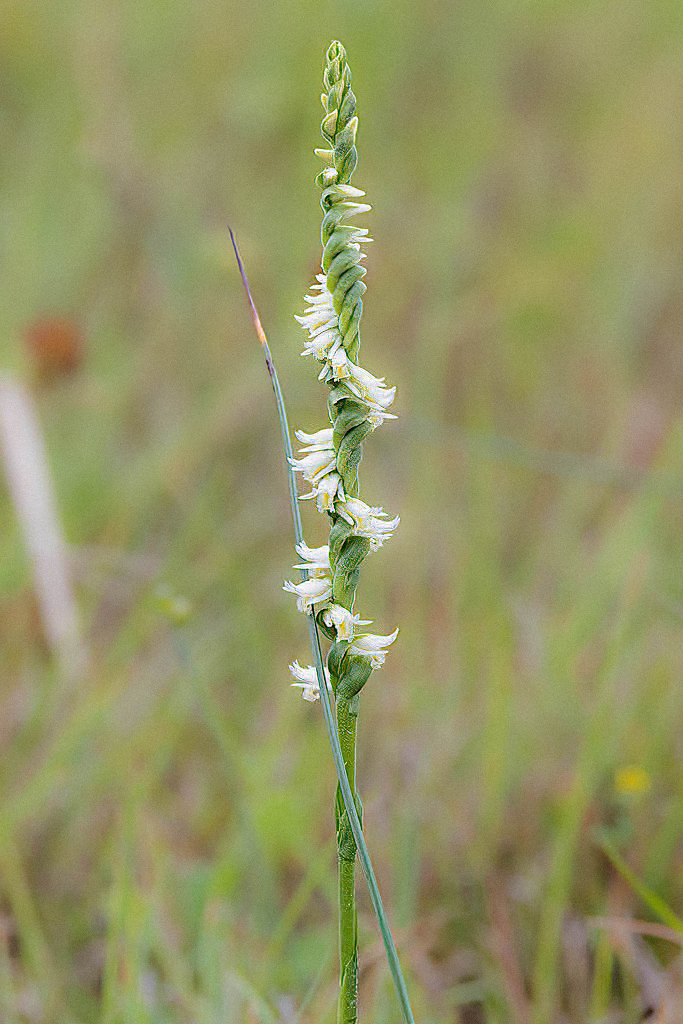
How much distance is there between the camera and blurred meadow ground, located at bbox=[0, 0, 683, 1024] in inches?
75.3

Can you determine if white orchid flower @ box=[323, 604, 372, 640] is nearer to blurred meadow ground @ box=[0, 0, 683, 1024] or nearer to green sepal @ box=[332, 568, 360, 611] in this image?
green sepal @ box=[332, 568, 360, 611]

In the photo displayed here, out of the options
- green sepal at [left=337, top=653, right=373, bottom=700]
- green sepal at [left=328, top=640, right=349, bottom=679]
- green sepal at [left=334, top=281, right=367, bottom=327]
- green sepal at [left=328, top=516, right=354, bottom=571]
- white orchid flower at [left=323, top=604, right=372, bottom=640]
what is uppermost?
green sepal at [left=334, top=281, right=367, bottom=327]

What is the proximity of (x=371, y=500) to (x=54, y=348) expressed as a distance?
4.55 feet

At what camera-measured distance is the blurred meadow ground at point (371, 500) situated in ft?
6.28

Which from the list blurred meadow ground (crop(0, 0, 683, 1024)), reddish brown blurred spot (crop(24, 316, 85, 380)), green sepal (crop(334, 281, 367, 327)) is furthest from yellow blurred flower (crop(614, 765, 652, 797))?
reddish brown blurred spot (crop(24, 316, 85, 380))

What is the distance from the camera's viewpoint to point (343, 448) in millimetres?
1099

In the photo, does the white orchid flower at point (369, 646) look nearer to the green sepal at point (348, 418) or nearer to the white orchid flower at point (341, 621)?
the white orchid flower at point (341, 621)

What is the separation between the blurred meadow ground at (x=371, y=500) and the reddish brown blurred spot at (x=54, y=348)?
18mm

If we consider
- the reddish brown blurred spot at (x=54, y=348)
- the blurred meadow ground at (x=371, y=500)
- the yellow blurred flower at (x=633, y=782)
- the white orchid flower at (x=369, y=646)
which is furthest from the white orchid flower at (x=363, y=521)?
the reddish brown blurred spot at (x=54, y=348)

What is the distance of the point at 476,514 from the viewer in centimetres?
331

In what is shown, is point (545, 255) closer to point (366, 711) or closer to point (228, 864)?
point (366, 711)

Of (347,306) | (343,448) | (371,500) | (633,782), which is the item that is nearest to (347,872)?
(343,448)

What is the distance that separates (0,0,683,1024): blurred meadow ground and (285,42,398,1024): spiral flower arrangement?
651 millimetres

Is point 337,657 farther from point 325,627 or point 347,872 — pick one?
point 347,872
